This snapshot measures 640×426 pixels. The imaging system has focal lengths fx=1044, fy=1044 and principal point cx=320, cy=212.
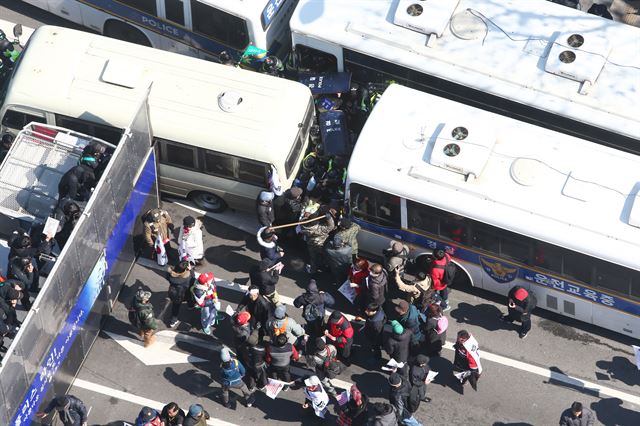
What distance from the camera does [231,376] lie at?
59.0 ft

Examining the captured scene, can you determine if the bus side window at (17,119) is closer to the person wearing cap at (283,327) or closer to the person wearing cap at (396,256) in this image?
the person wearing cap at (283,327)

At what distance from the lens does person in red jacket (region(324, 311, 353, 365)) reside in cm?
1817

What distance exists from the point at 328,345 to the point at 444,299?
2.89 meters

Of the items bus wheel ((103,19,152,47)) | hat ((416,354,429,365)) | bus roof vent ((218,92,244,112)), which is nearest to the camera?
hat ((416,354,429,365))

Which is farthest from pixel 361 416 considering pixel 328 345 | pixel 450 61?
pixel 450 61

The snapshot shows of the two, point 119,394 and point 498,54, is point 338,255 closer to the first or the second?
point 119,394

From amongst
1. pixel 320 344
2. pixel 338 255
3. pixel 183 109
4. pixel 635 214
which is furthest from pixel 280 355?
pixel 635 214

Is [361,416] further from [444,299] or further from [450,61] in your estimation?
[450,61]

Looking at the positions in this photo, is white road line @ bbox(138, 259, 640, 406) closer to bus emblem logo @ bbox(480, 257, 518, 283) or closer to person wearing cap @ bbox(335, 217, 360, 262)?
bus emblem logo @ bbox(480, 257, 518, 283)

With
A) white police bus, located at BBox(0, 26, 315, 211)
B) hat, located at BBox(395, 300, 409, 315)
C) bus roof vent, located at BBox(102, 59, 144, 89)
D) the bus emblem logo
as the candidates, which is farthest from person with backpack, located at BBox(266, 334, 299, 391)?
bus roof vent, located at BBox(102, 59, 144, 89)

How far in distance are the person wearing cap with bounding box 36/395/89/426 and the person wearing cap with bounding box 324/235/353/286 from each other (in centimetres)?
529

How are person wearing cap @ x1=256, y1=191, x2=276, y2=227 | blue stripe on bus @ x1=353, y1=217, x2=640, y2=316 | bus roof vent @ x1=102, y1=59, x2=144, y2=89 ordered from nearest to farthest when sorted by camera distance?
blue stripe on bus @ x1=353, y1=217, x2=640, y2=316
person wearing cap @ x1=256, y1=191, x2=276, y2=227
bus roof vent @ x1=102, y1=59, x2=144, y2=89

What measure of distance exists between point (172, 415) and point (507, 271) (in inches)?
270

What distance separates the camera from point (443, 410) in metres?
18.9
